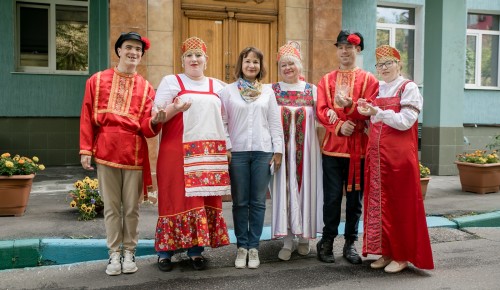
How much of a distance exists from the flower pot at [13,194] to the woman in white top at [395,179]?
159 inches

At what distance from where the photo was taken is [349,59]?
4.79 metres

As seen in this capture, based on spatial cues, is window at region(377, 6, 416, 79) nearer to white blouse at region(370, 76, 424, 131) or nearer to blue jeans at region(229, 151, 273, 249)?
white blouse at region(370, 76, 424, 131)

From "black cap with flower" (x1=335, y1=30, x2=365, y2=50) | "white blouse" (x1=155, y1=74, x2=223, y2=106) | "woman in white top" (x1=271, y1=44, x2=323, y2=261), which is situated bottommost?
"woman in white top" (x1=271, y1=44, x2=323, y2=261)

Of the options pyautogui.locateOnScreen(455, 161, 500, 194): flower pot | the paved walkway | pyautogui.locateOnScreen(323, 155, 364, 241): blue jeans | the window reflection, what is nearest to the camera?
pyautogui.locateOnScreen(323, 155, 364, 241): blue jeans

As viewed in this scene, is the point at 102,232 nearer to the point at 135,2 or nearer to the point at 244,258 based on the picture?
the point at 244,258

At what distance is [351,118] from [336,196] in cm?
74

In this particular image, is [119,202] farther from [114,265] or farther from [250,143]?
[250,143]

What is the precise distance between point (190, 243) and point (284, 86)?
1705 millimetres

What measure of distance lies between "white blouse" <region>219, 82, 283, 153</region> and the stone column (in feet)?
22.4

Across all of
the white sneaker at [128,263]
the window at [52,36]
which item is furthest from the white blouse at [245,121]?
the window at [52,36]

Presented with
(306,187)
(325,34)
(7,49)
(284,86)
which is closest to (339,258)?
(306,187)

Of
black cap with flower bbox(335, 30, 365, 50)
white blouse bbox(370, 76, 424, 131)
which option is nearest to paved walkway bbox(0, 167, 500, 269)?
white blouse bbox(370, 76, 424, 131)

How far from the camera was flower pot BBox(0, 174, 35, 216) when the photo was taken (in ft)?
19.7

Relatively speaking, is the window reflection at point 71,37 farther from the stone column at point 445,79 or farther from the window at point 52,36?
the stone column at point 445,79
